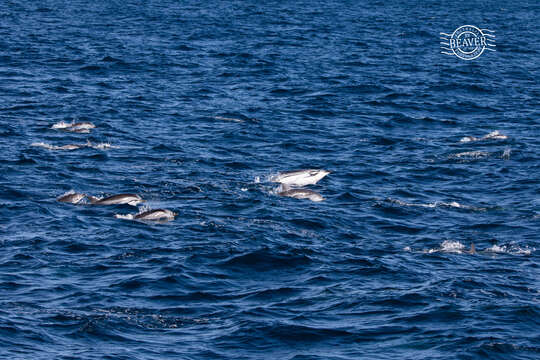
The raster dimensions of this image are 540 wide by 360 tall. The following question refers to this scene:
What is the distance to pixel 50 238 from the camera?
29109 millimetres

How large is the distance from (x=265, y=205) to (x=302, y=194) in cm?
207

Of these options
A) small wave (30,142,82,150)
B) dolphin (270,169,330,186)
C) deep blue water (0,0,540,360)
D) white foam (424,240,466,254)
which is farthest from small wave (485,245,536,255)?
small wave (30,142,82,150)

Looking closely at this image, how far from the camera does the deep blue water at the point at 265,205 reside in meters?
22.8

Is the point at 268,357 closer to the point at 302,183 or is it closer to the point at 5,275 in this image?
the point at 5,275

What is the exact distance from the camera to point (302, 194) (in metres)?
35.0

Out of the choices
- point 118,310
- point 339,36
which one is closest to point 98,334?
point 118,310

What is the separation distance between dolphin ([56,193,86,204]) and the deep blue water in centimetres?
77

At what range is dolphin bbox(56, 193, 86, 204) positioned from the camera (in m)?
33.0

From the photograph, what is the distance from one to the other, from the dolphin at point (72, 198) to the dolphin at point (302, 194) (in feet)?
24.0

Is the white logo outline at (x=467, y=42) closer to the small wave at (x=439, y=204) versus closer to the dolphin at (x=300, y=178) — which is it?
the dolphin at (x=300, y=178)

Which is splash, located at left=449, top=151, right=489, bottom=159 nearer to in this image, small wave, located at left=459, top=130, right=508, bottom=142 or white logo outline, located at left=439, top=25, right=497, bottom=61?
small wave, located at left=459, top=130, right=508, bottom=142

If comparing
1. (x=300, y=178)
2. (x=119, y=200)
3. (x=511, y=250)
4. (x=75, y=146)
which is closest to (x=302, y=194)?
(x=300, y=178)

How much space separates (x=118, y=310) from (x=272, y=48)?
51.2 m

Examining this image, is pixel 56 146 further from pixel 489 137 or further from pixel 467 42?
pixel 467 42
